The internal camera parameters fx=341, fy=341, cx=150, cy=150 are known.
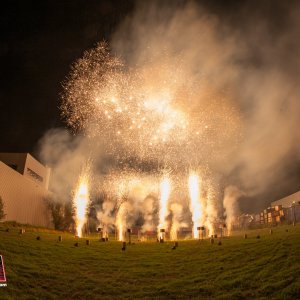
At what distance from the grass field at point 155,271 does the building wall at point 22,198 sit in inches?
1273

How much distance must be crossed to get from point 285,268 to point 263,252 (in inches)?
196

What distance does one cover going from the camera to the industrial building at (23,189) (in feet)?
205

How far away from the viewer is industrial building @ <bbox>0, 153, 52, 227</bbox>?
205 feet

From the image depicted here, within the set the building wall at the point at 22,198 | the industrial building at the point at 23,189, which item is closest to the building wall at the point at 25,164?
the industrial building at the point at 23,189

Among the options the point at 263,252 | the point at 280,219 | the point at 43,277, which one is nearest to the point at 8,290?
the point at 43,277

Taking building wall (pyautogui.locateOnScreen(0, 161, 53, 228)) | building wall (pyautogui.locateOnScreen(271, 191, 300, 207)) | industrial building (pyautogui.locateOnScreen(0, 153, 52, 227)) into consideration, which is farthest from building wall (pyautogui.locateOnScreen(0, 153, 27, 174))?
building wall (pyautogui.locateOnScreen(271, 191, 300, 207))

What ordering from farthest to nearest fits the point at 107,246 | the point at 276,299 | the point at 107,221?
the point at 107,221 < the point at 107,246 < the point at 276,299

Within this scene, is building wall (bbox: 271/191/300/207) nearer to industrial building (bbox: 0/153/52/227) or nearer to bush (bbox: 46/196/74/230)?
bush (bbox: 46/196/74/230)

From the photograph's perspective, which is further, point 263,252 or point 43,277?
point 263,252

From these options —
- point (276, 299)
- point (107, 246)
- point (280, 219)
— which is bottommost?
point (276, 299)

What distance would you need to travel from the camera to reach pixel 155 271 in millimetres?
24500

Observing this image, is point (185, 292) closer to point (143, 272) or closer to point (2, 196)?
point (143, 272)

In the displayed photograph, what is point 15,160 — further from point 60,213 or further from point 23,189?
point 60,213

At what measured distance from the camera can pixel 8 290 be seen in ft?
62.6
